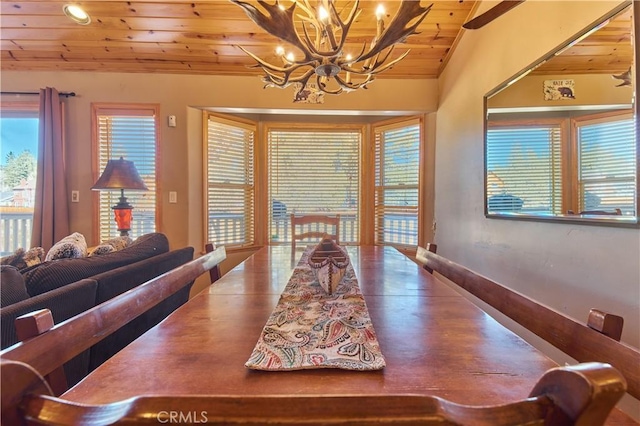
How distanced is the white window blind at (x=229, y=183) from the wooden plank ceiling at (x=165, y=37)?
661mm

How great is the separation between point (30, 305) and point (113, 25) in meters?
2.79

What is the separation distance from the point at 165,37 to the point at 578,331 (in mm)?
3552

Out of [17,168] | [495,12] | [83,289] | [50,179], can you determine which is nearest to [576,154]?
[495,12]

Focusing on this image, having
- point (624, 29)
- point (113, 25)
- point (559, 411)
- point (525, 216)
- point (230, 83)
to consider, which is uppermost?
point (113, 25)

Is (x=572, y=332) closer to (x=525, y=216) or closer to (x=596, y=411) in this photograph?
(x=596, y=411)

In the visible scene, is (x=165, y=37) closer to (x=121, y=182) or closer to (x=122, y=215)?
(x=121, y=182)

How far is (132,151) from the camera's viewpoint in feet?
10.3

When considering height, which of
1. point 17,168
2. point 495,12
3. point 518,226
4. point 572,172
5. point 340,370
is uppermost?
point 495,12

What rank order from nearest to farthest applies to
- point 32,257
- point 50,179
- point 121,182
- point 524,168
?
point 32,257 < point 524,168 < point 121,182 < point 50,179

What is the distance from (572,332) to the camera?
26.3 inches

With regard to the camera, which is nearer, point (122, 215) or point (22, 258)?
point (22, 258)

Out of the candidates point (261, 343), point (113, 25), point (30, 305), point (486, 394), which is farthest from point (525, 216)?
point (113, 25)

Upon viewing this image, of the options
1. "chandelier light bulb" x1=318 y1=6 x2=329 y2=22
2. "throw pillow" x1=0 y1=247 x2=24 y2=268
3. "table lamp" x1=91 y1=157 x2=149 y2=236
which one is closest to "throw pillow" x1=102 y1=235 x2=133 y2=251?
"throw pillow" x1=0 y1=247 x2=24 y2=268

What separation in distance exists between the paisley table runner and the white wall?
1202mm
